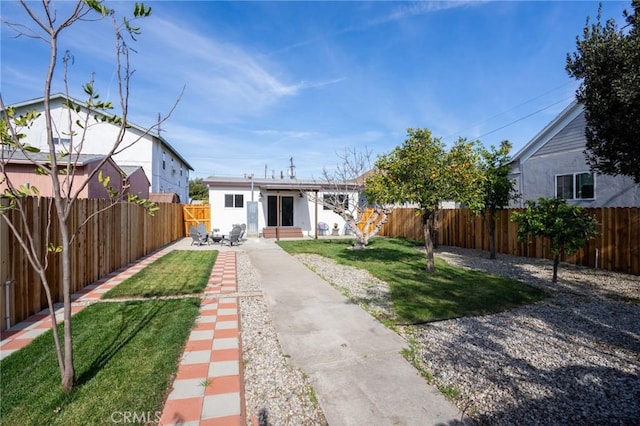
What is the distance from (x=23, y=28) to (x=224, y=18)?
9520 mm

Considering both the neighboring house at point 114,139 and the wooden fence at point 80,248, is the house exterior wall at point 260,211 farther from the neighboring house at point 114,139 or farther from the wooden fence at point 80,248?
the wooden fence at point 80,248

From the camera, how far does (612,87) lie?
6.04 metres

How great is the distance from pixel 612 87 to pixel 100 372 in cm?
952

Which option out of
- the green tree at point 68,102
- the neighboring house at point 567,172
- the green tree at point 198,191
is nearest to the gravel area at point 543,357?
the green tree at point 68,102

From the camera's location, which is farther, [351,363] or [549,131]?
[549,131]

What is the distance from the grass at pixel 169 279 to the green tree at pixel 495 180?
982 centimetres

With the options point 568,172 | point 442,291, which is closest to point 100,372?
point 442,291

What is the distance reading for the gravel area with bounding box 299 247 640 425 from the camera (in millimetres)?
2758

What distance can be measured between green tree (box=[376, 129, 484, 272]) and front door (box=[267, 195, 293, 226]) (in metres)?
13.1

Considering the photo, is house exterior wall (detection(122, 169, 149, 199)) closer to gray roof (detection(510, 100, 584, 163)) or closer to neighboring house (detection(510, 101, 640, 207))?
gray roof (detection(510, 100, 584, 163))

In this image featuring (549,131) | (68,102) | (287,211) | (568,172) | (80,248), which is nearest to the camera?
(68,102)

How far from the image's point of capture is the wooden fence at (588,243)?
8500mm

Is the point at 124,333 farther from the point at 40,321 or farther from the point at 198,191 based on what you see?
the point at 198,191

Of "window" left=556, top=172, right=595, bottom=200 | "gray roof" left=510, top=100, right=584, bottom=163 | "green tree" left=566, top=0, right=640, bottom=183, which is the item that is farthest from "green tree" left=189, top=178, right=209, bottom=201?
"green tree" left=566, top=0, right=640, bottom=183
